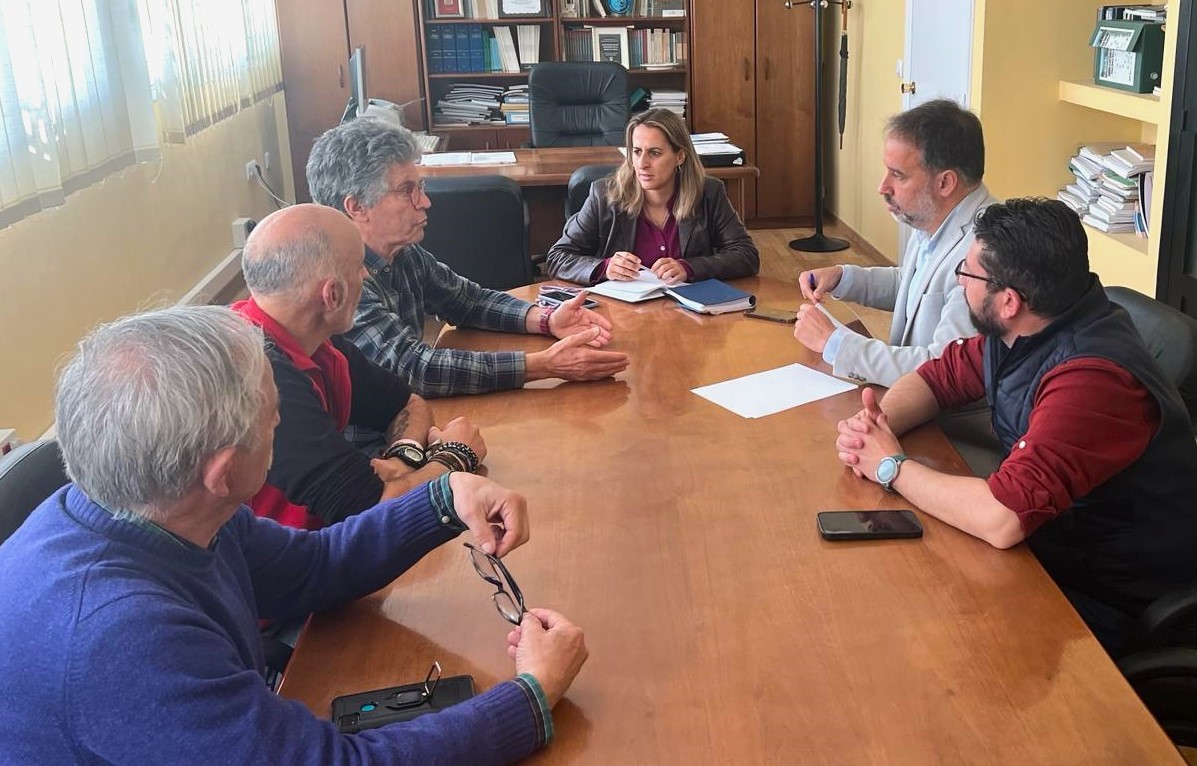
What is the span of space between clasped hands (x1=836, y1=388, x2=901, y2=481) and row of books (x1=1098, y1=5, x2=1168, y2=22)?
2.55 meters

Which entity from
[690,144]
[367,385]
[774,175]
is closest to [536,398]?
[367,385]

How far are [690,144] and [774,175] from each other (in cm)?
388

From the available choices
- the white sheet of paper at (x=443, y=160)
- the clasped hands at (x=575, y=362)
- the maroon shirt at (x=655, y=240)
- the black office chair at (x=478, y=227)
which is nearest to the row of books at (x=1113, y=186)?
the maroon shirt at (x=655, y=240)

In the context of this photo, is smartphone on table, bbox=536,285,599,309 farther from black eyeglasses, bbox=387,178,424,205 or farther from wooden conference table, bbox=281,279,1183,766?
wooden conference table, bbox=281,279,1183,766

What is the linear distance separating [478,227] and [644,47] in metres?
3.42

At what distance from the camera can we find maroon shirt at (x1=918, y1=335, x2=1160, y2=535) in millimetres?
1558

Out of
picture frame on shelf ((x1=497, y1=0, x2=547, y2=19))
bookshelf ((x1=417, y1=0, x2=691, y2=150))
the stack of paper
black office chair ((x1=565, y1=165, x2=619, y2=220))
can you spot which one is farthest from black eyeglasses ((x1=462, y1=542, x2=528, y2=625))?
picture frame on shelf ((x1=497, y1=0, x2=547, y2=19))

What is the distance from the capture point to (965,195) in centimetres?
250

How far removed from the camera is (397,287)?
2.61 m

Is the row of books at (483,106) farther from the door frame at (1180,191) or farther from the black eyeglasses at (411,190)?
the black eyeglasses at (411,190)

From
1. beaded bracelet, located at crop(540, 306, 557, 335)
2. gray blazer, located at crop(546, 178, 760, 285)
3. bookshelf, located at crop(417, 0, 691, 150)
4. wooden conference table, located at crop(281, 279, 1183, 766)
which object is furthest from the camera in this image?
bookshelf, located at crop(417, 0, 691, 150)

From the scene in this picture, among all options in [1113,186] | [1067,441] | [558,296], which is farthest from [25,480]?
[1113,186]

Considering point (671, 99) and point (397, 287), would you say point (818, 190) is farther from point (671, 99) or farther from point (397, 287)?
point (397, 287)

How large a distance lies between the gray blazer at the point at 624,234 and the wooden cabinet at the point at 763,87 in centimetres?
361
